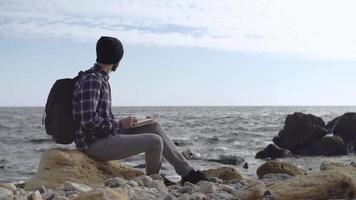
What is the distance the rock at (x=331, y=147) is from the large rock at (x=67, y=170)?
15.0 m

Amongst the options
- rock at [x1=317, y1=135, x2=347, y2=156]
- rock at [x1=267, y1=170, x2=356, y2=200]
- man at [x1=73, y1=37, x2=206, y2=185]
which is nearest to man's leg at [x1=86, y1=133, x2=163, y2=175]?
man at [x1=73, y1=37, x2=206, y2=185]

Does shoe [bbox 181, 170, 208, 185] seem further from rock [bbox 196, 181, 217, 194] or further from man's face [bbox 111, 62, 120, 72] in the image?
man's face [bbox 111, 62, 120, 72]

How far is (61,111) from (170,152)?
1359mm

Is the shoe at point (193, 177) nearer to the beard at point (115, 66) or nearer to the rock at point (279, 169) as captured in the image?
the beard at point (115, 66)

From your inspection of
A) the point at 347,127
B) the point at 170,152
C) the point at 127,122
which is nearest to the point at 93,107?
the point at 127,122

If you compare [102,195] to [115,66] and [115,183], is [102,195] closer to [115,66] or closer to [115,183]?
[115,183]

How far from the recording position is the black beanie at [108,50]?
595 cm

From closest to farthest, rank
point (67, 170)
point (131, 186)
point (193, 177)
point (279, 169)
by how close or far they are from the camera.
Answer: point (131, 186), point (67, 170), point (193, 177), point (279, 169)

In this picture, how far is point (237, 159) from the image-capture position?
620 inches

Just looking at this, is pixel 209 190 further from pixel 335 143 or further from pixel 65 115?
pixel 335 143

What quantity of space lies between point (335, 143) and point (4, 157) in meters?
11.5

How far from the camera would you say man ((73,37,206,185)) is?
19.2ft

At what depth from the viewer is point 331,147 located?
793 inches

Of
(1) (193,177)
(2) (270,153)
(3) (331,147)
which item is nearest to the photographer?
(1) (193,177)
